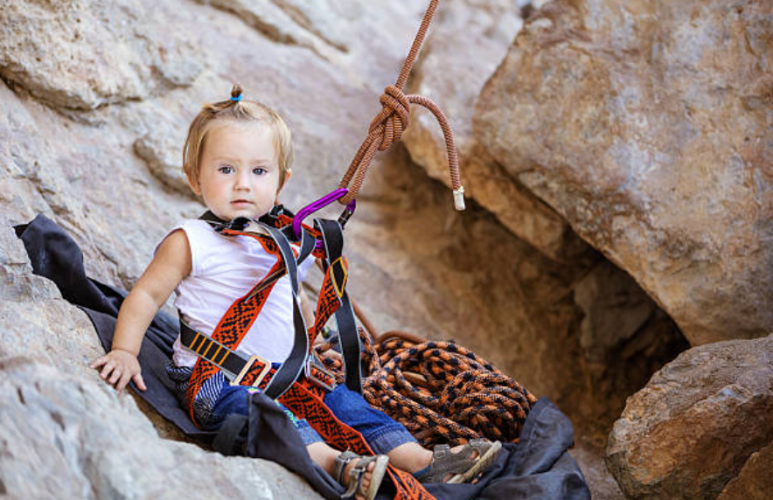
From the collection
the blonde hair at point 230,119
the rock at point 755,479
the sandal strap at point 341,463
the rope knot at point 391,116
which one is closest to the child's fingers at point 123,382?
the sandal strap at point 341,463

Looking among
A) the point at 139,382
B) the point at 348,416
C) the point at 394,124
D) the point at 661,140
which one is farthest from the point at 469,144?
the point at 139,382

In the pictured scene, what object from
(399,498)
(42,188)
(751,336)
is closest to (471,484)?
(399,498)

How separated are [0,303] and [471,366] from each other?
1212 mm

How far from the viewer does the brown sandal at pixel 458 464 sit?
1850mm

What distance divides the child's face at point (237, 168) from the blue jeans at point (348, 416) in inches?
17.5

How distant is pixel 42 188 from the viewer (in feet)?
7.50

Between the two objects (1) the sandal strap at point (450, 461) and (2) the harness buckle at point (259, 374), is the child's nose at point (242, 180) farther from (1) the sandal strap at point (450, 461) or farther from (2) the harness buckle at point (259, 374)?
(1) the sandal strap at point (450, 461)

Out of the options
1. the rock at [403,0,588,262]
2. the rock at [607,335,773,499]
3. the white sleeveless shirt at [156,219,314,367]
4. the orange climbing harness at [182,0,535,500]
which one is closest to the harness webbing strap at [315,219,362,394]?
the orange climbing harness at [182,0,535,500]

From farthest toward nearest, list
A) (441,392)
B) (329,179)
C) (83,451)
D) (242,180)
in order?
(329,179) < (441,392) < (242,180) < (83,451)

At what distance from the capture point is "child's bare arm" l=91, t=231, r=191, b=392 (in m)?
1.69

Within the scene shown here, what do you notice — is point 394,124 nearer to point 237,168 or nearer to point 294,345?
point 237,168

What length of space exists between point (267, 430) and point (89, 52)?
171cm

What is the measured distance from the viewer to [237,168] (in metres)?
1.98

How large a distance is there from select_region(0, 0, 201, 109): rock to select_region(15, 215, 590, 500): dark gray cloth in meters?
0.80
